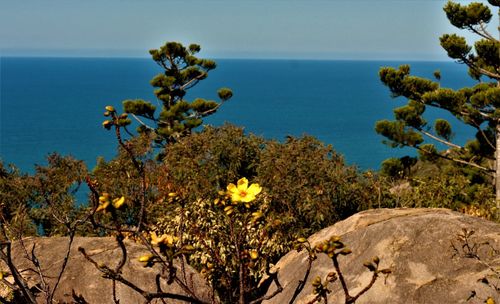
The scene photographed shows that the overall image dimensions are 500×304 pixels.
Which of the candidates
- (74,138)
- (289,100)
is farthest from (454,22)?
(289,100)

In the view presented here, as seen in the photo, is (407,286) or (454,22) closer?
(407,286)

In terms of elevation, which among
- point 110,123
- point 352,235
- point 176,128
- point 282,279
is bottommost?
point 176,128

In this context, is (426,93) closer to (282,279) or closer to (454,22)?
(454,22)

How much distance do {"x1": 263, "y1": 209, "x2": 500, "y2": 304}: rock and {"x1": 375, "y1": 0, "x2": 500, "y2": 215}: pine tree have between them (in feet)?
41.9

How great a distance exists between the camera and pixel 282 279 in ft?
31.1

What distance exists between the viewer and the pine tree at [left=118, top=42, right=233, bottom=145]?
32438mm

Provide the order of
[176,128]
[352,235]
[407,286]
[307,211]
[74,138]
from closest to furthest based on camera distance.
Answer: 1. [407,286]
2. [352,235]
3. [307,211]
4. [176,128]
5. [74,138]

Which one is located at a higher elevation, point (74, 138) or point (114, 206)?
point (114, 206)

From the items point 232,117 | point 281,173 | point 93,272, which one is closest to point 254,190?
point 93,272

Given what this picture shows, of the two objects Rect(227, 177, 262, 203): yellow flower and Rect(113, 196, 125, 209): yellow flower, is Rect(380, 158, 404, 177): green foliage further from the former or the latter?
Rect(113, 196, 125, 209): yellow flower

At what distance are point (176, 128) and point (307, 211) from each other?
20.6 metres

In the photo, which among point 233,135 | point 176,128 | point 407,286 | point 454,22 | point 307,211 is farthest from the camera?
point 176,128

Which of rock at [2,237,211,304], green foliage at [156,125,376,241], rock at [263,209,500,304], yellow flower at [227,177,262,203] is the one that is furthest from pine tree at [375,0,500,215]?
yellow flower at [227,177,262,203]

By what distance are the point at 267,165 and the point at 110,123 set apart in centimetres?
1074
